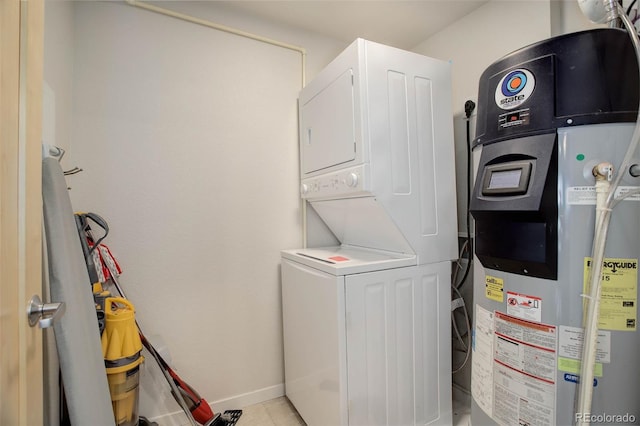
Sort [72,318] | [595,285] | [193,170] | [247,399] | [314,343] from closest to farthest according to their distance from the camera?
1. [595,285]
2. [72,318]
3. [314,343]
4. [193,170]
5. [247,399]

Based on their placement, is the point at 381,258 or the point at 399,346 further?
the point at 381,258

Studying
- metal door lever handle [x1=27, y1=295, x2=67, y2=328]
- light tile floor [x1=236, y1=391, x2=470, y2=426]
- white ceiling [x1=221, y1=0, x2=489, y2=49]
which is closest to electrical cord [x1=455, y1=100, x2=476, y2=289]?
white ceiling [x1=221, y1=0, x2=489, y2=49]

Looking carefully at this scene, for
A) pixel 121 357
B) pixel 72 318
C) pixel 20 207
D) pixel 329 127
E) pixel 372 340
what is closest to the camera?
pixel 20 207

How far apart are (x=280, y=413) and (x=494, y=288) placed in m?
1.62

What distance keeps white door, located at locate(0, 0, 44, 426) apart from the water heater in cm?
147

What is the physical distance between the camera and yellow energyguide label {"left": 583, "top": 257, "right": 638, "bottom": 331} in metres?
0.93

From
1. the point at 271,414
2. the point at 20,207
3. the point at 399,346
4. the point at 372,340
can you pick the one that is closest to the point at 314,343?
the point at 372,340

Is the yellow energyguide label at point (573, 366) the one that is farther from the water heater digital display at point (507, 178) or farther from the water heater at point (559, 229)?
the water heater digital display at point (507, 178)

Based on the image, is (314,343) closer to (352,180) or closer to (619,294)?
(352,180)

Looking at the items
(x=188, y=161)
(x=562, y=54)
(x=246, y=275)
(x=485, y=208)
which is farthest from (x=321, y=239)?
(x=562, y=54)

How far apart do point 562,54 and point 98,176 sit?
7.40 feet

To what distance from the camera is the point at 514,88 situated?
1.12 m

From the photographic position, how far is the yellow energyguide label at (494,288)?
116 centimetres

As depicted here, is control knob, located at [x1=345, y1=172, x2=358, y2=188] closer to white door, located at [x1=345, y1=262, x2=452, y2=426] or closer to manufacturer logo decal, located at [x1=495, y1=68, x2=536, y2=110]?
A: white door, located at [x1=345, y1=262, x2=452, y2=426]
